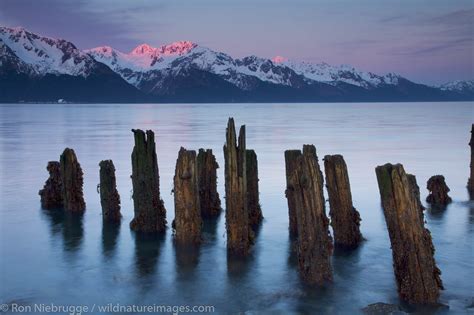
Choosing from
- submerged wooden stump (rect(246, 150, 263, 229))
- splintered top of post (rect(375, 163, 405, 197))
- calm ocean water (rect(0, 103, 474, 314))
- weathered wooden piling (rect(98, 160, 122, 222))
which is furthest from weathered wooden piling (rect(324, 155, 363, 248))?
weathered wooden piling (rect(98, 160, 122, 222))

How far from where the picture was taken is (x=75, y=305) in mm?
11266

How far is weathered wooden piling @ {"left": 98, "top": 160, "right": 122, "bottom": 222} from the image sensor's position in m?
16.5

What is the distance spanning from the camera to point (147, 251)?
47.7 ft

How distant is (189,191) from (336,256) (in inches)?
139

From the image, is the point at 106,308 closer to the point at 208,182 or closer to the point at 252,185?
the point at 252,185

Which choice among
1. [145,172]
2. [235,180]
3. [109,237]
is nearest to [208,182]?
[145,172]

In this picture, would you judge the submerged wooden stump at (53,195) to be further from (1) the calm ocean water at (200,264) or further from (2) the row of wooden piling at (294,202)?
(1) the calm ocean water at (200,264)

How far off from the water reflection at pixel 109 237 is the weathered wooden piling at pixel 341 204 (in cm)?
519

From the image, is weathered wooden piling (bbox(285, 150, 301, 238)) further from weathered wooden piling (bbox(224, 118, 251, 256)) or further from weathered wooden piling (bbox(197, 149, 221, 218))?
weathered wooden piling (bbox(197, 149, 221, 218))

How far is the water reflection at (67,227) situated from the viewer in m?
15.5

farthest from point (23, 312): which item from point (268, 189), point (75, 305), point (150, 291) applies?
point (268, 189)

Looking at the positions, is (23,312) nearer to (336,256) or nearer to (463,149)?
(336,256)

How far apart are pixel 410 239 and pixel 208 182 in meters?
7.61

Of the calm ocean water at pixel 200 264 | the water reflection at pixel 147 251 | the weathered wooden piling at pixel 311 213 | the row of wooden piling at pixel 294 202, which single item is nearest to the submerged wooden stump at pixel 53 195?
the row of wooden piling at pixel 294 202
